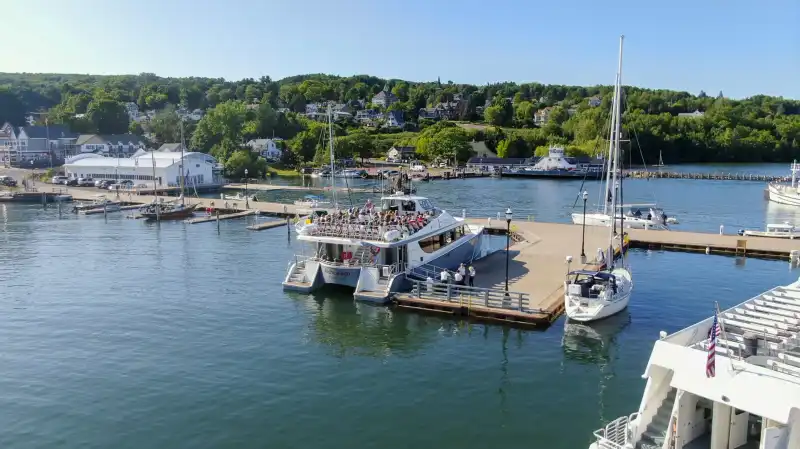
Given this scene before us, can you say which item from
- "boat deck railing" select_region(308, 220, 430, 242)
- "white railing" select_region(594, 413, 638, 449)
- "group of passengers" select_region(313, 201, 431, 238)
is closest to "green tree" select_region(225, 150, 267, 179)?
"group of passengers" select_region(313, 201, 431, 238)

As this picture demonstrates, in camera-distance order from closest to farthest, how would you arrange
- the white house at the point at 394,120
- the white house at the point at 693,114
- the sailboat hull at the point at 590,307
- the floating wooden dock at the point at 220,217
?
Result: the sailboat hull at the point at 590,307 < the floating wooden dock at the point at 220,217 < the white house at the point at 693,114 < the white house at the point at 394,120

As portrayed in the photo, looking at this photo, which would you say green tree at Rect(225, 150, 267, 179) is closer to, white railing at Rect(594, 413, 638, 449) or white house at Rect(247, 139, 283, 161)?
white house at Rect(247, 139, 283, 161)

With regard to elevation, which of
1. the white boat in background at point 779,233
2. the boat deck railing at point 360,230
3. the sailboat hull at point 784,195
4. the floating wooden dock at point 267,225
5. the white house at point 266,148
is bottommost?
the floating wooden dock at point 267,225

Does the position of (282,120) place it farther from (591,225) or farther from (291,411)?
(291,411)

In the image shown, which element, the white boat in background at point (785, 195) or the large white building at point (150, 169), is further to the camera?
the large white building at point (150, 169)

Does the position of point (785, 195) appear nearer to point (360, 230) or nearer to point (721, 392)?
point (360, 230)

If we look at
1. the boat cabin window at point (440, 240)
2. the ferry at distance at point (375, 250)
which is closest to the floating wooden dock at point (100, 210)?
the ferry at distance at point (375, 250)

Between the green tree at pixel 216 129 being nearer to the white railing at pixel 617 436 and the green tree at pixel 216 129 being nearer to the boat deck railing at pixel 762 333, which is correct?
the boat deck railing at pixel 762 333
